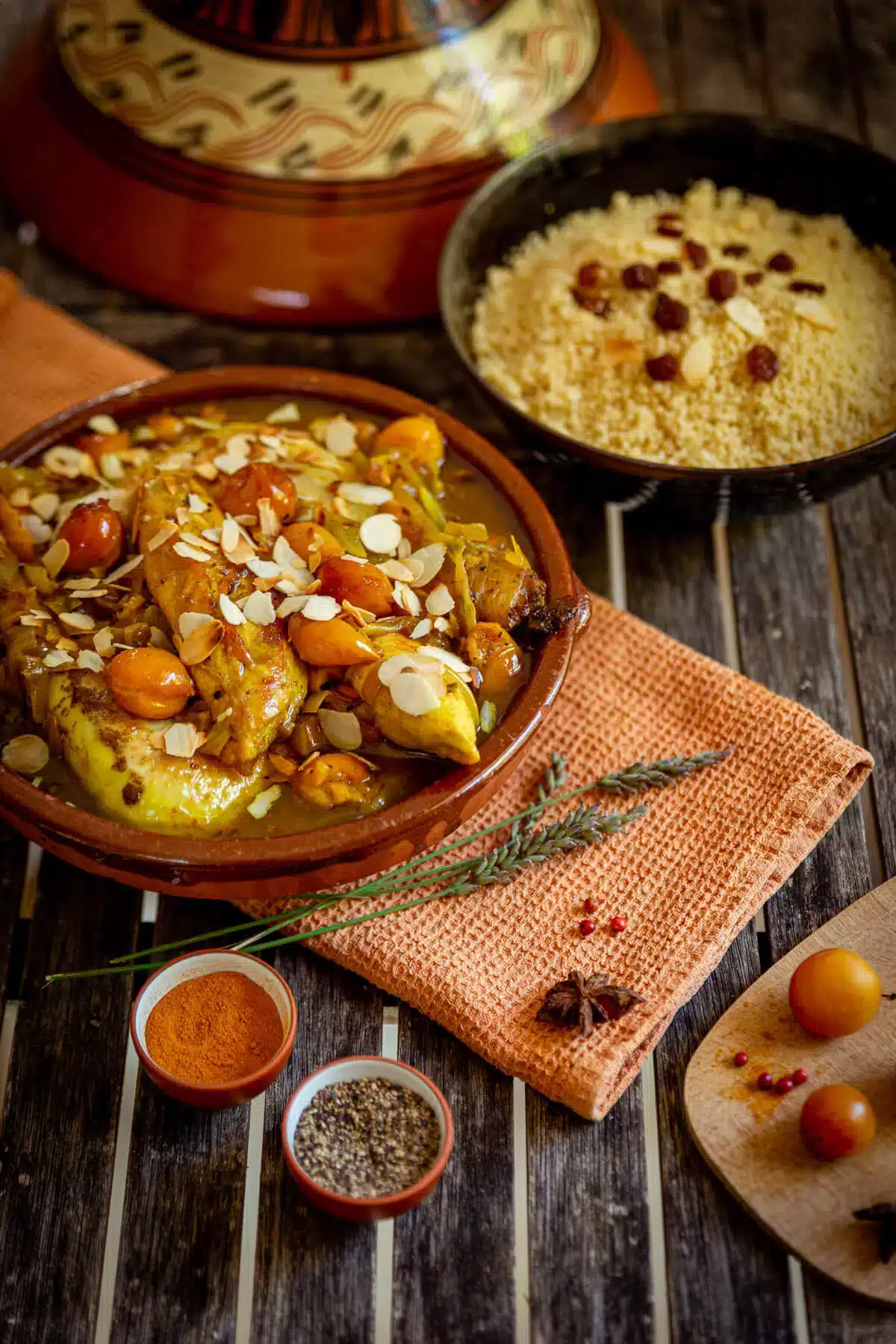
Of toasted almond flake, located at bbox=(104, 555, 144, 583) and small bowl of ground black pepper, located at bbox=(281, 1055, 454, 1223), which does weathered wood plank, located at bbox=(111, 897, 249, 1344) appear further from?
toasted almond flake, located at bbox=(104, 555, 144, 583)

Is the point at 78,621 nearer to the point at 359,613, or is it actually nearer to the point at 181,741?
the point at 181,741

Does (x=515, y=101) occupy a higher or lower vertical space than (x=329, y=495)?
higher

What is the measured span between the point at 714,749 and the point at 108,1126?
1010 millimetres

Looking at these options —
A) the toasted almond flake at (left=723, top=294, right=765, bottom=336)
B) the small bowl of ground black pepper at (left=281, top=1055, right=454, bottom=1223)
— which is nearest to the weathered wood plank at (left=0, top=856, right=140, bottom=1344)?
the small bowl of ground black pepper at (left=281, top=1055, right=454, bottom=1223)

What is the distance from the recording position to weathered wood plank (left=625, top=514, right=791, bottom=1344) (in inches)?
61.4

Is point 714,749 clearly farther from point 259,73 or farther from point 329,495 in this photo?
point 259,73

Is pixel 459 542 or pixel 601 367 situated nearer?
pixel 459 542

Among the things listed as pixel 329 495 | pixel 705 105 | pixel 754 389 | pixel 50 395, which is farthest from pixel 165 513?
pixel 705 105

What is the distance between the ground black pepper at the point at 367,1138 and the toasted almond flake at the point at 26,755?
21.7 inches

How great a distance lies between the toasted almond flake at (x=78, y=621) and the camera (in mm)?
1777

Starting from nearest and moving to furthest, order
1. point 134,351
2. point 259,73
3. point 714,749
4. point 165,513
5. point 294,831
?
1. point 294,831
2. point 165,513
3. point 714,749
4. point 259,73
5. point 134,351

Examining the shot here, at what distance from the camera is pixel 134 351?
260cm

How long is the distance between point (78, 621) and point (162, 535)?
0.53ft

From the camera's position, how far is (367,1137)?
160cm
